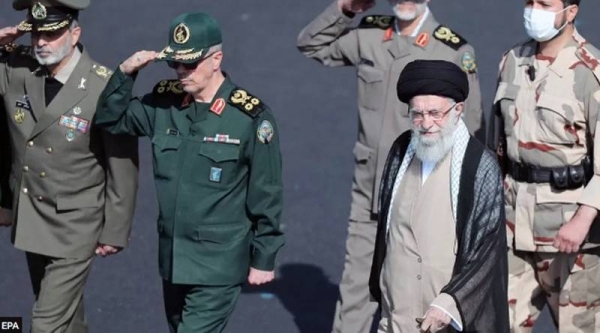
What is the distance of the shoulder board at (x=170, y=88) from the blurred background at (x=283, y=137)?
1.95 metres

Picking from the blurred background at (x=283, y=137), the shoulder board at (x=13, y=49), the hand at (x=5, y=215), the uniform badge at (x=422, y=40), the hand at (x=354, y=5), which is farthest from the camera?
the blurred background at (x=283, y=137)

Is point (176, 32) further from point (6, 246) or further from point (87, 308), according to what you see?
point (6, 246)

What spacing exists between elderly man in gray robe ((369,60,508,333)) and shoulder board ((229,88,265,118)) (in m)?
0.85

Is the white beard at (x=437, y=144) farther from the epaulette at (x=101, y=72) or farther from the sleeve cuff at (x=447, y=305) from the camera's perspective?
the epaulette at (x=101, y=72)

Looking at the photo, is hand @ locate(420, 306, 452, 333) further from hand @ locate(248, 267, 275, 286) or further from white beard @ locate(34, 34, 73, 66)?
white beard @ locate(34, 34, 73, 66)

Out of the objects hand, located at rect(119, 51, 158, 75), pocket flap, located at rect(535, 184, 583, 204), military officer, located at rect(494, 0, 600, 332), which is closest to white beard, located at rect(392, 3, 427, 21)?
military officer, located at rect(494, 0, 600, 332)

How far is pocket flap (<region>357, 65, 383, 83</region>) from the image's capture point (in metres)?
8.09

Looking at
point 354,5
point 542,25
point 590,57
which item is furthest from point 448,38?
point 590,57

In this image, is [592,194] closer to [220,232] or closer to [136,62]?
[220,232]

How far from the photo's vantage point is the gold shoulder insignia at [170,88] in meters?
7.18

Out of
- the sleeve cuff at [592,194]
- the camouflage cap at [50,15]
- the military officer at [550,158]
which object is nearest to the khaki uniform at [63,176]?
the camouflage cap at [50,15]

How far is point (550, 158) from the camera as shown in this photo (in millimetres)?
7266

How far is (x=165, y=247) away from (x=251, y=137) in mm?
652

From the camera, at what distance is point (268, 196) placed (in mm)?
7020
